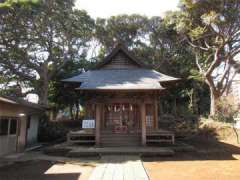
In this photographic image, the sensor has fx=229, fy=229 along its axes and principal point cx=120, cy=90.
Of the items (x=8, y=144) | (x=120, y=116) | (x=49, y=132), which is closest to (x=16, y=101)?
(x=8, y=144)

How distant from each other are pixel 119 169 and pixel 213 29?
17737 millimetres

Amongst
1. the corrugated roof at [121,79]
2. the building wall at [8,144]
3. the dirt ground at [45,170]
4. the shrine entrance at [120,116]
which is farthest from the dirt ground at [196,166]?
the building wall at [8,144]

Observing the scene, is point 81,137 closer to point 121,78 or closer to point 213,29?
point 121,78

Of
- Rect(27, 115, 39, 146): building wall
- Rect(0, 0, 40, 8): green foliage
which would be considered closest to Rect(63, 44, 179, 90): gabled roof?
Rect(27, 115, 39, 146): building wall

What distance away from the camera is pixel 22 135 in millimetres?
14711

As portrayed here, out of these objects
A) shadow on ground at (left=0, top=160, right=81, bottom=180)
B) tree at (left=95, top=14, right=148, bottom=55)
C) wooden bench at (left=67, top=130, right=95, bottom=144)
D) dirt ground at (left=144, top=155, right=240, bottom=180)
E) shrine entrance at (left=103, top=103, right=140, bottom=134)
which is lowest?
shadow on ground at (left=0, top=160, right=81, bottom=180)

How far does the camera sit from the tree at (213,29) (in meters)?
19.7

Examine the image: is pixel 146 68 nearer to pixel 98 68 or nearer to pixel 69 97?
pixel 98 68

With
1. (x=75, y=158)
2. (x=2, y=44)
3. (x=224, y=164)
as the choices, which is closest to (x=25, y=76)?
(x=2, y=44)

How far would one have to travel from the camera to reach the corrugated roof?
13.0 meters

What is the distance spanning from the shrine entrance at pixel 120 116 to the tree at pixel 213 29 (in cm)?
939

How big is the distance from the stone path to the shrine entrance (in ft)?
16.1

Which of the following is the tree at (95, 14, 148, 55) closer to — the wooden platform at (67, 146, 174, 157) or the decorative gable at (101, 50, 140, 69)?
the decorative gable at (101, 50, 140, 69)

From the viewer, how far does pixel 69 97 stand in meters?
27.3
